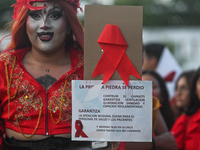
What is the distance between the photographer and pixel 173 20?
80.2 ft

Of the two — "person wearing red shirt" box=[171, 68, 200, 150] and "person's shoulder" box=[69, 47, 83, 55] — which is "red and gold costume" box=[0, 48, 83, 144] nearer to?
"person's shoulder" box=[69, 47, 83, 55]

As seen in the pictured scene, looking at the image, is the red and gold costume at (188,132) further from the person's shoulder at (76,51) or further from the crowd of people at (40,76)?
the person's shoulder at (76,51)

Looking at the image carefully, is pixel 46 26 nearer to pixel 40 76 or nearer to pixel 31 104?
pixel 40 76

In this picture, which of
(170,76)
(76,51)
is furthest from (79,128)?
(170,76)

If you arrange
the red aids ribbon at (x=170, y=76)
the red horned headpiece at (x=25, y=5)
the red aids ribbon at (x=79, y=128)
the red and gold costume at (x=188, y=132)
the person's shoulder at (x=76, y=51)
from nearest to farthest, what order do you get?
1. the red aids ribbon at (x=79, y=128)
2. the red horned headpiece at (x=25, y=5)
3. the person's shoulder at (x=76, y=51)
4. the red and gold costume at (x=188, y=132)
5. the red aids ribbon at (x=170, y=76)

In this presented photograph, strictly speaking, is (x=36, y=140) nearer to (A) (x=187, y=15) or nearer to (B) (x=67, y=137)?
(B) (x=67, y=137)

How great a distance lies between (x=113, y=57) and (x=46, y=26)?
0.55 meters

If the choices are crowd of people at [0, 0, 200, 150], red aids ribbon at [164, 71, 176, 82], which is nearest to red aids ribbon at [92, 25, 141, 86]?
crowd of people at [0, 0, 200, 150]

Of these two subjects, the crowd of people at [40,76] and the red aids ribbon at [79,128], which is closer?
the red aids ribbon at [79,128]

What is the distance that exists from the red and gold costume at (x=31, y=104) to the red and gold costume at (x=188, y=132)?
5.81 ft

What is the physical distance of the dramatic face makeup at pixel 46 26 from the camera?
2.04 m

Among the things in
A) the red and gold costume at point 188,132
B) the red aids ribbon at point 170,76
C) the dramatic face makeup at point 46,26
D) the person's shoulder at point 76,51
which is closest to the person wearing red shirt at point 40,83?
the dramatic face makeup at point 46,26

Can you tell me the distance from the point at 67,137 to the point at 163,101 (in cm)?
199

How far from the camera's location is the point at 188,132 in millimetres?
3311
